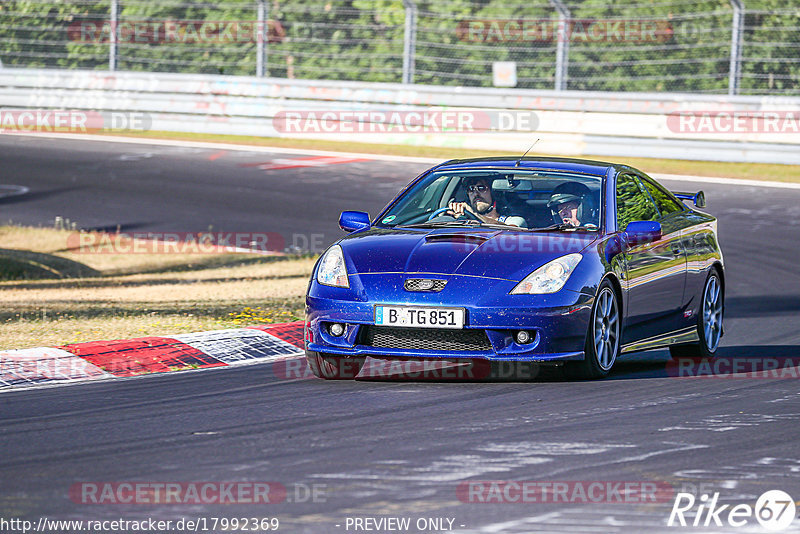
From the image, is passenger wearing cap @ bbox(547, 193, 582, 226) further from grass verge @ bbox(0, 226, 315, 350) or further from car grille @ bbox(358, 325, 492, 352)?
grass verge @ bbox(0, 226, 315, 350)

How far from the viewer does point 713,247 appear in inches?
388

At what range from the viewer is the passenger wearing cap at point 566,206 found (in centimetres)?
854

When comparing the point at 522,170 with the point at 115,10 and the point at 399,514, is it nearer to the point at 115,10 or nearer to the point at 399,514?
the point at 399,514

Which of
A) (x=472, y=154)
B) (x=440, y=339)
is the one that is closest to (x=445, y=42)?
(x=472, y=154)

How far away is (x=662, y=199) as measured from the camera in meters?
9.56

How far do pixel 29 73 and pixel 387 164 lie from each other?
8348 mm

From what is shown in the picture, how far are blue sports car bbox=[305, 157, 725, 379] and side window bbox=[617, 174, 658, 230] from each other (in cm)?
1

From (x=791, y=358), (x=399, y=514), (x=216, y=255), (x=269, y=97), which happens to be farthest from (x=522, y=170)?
(x=269, y=97)

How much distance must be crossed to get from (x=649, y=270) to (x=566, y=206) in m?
0.69

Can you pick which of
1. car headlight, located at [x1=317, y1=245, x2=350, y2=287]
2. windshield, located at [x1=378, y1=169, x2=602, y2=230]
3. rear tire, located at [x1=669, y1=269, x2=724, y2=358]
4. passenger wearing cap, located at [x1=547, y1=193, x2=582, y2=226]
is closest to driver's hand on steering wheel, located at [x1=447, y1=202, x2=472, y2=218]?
windshield, located at [x1=378, y1=169, x2=602, y2=230]

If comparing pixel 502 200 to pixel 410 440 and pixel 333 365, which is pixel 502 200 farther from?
pixel 410 440

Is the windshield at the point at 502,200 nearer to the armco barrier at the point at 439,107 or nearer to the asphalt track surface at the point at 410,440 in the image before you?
the asphalt track surface at the point at 410,440

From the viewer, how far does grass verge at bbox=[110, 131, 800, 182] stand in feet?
69.1

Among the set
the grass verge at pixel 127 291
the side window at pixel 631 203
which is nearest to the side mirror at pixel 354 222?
the side window at pixel 631 203
